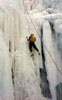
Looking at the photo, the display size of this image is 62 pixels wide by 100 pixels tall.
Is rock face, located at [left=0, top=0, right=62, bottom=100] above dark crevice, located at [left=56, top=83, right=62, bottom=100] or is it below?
above

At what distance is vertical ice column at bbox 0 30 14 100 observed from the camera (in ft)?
15.7

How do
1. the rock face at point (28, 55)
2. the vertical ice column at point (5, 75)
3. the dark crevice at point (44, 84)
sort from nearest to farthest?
the vertical ice column at point (5, 75)
the rock face at point (28, 55)
the dark crevice at point (44, 84)

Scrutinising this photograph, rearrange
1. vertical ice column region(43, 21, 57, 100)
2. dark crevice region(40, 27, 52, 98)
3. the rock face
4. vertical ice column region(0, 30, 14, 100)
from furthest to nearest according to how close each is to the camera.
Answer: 1. vertical ice column region(43, 21, 57, 100)
2. dark crevice region(40, 27, 52, 98)
3. the rock face
4. vertical ice column region(0, 30, 14, 100)

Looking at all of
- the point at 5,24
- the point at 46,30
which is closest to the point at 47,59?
the point at 46,30

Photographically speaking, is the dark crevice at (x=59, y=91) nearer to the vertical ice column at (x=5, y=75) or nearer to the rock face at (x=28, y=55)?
the rock face at (x=28, y=55)

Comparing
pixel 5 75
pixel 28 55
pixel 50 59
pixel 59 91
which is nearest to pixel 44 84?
pixel 59 91

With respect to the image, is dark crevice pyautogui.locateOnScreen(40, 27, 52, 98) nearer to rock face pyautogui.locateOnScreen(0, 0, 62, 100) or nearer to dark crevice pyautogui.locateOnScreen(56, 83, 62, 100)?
rock face pyautogui.locateOnScreen(0, 0, 62, 100)

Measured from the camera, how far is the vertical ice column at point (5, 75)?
478cm

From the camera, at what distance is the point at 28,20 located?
602 centimetres

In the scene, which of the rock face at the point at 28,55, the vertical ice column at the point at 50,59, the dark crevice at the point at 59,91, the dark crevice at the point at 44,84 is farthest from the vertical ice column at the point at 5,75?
the dark crevice at the point at 59,91

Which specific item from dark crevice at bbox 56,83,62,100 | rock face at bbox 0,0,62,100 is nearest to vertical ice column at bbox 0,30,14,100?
rock face at bbox 0,0,62,100

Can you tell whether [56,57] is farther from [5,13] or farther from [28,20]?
[5,13]

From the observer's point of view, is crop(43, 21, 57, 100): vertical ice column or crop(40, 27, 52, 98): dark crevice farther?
crop(43, 21, 57, 100): vertical ice column

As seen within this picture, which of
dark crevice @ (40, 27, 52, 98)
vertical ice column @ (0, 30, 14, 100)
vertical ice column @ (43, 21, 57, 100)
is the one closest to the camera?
vertical ice column @ (0, 30, 14, 100)
